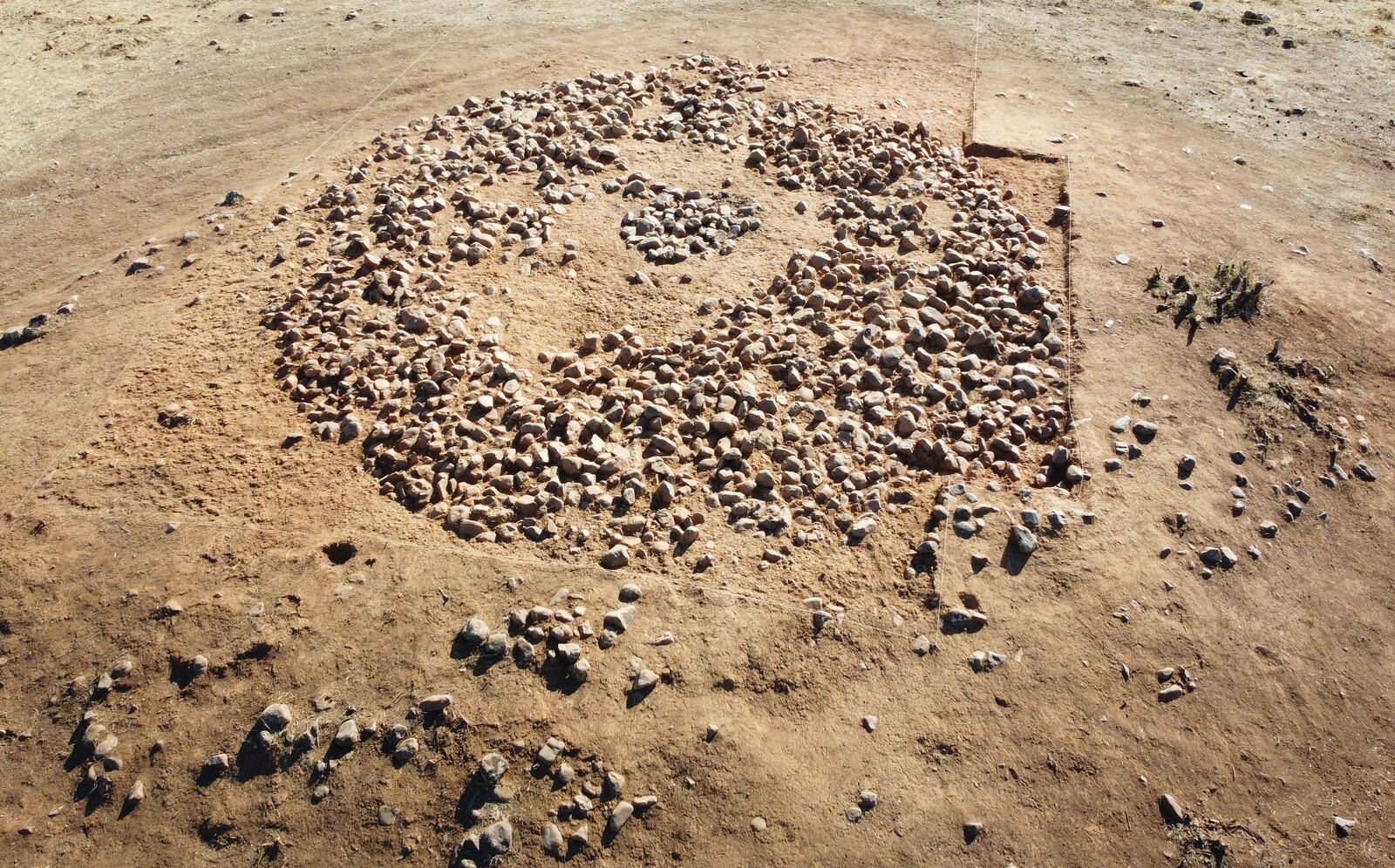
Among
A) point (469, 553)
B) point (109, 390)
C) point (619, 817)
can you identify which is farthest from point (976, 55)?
point (619, 817)

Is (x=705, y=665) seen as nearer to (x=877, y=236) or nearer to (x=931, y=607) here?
(x=931, y=607)

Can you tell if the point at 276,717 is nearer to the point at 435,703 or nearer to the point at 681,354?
the point at 435,703

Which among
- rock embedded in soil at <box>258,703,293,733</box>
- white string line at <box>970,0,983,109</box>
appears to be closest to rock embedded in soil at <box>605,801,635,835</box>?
rock embedded in soil at <box>258,703,293,733</box>

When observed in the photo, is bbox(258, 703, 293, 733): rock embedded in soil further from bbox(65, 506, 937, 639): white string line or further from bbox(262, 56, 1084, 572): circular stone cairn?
bbox(262, 56, 1084, 572): circular stone cairn

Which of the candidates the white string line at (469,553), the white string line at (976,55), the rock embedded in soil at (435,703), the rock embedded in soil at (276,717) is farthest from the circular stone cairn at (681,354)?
the white string line at (976,55)

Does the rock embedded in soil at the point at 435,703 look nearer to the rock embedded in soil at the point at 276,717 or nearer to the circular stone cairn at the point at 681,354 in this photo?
the rock embedded in soil at the point at 276,717
